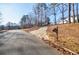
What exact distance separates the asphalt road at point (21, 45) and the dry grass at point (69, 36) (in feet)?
0.29

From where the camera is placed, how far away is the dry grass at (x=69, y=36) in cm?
169

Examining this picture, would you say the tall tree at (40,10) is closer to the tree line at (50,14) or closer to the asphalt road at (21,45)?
the tree line at (50,14)

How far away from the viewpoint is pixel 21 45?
169cm

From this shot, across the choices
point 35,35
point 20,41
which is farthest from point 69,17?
point 20,41

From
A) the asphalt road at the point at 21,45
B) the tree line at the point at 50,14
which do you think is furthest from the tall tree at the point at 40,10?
the asphalt road at the point at 21,45

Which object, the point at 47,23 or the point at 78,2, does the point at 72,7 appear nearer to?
the point at 78,2

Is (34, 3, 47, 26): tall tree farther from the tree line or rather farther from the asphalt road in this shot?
the asphalt road

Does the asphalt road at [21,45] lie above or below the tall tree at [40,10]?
below

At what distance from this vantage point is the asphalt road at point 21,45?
1.68 meters

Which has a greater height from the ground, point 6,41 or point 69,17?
point 69,17

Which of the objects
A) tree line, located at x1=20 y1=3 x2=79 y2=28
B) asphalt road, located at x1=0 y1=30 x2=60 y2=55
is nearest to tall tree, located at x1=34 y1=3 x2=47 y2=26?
tree line, located at x1=20 y1=3 x2=79 y2=28

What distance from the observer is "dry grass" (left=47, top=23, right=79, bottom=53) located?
66.6 inches

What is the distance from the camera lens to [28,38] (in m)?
1.71
